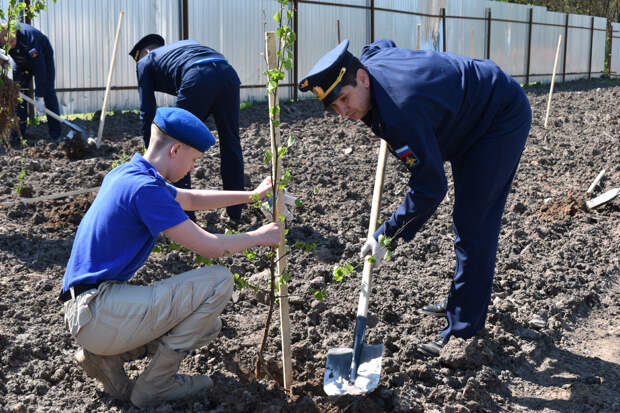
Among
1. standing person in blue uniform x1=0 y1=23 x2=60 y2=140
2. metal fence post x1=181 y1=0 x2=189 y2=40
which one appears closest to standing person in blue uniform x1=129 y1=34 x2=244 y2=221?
standing person in blue uniform x1=0 y1=23 x2=60 y2=140

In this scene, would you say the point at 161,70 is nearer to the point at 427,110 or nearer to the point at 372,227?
the point at 372,227

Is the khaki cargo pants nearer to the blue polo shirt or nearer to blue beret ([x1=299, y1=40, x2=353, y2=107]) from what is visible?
the blue polo shirt

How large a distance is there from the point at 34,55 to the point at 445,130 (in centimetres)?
620

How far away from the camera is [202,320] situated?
8.32ft

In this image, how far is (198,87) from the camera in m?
4.55

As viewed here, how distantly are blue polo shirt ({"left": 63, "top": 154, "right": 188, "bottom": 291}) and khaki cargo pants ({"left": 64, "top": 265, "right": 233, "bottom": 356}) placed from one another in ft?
0.26

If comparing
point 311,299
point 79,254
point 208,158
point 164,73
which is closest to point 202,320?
point 79,254

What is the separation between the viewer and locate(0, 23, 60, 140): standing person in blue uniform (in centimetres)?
746

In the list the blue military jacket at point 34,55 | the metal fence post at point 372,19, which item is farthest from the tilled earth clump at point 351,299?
the metal fence post at point 372,19

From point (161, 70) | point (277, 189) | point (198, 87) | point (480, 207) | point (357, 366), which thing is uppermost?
point (161, 70)

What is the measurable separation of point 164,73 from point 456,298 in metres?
2.78

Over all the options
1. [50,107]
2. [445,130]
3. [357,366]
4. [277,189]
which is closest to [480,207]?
[445,130]

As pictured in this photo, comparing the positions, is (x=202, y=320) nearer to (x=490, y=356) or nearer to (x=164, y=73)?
(x=490, y=356)

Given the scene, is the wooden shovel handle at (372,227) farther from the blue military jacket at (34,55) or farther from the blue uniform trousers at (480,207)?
the blue military jacket at (34,55)
